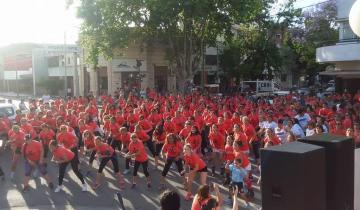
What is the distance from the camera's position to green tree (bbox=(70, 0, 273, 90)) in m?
27.5

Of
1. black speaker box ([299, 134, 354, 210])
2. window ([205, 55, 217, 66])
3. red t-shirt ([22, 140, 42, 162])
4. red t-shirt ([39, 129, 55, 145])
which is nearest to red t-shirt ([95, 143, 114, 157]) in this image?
red t-shirt ([22, 140, 42, 162])

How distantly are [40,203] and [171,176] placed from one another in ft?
11.6

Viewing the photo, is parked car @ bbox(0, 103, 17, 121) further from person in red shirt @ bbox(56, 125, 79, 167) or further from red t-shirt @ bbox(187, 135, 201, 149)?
red t-shirt @ bbox(187, 135, 201, 149)

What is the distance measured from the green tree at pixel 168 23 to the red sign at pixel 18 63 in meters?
31.3

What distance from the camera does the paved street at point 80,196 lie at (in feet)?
32.3

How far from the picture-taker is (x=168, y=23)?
96.5 feet

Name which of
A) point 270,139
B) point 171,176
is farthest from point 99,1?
point 270,139

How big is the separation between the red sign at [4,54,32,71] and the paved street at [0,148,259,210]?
2026 inches

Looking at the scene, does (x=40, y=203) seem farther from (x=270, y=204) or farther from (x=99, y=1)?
(x=99, y=1)

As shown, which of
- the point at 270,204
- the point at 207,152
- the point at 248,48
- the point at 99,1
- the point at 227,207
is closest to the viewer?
the point at 270,204

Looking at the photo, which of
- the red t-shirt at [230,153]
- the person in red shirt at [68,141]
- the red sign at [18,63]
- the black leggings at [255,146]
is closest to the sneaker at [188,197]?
the red t-shirt at [230,153]

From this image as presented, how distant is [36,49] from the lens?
5800 centimetres

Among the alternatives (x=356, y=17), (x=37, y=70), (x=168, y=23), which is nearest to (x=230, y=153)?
(x=356, y=17)

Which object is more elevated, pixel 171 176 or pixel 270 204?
pixel 270 204
